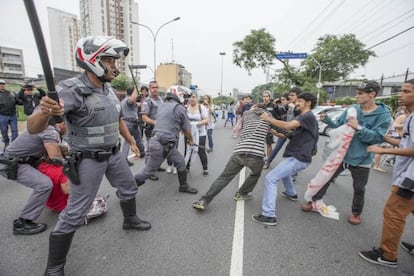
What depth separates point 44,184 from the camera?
2492 millimetres

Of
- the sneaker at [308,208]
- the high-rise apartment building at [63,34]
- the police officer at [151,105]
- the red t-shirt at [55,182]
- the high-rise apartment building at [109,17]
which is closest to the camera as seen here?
the red t-shirt at [55,182]

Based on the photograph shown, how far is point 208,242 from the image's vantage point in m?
2.35

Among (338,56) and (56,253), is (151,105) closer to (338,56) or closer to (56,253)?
(56,253)

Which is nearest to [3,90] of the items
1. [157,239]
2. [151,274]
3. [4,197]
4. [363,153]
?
[4,197]

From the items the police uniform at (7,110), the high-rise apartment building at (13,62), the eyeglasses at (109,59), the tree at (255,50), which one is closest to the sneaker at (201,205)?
the eyeglasses at (109,59)

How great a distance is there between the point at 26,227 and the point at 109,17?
253ft

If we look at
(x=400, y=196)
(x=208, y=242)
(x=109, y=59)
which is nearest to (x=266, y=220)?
(x=208, y=242)

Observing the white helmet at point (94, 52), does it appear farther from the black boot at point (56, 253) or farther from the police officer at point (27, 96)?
the police officer at point (27, 96)

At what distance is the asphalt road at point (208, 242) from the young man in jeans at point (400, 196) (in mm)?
138

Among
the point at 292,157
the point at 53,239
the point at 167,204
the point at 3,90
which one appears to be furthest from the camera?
the point at 3,90

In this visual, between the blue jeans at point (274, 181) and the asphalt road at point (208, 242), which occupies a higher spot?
the blue jeans at point (274, 181)

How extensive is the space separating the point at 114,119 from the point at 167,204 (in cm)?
176

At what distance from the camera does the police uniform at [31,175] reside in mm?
2426

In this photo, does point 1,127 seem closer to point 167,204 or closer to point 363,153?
point 167,204
